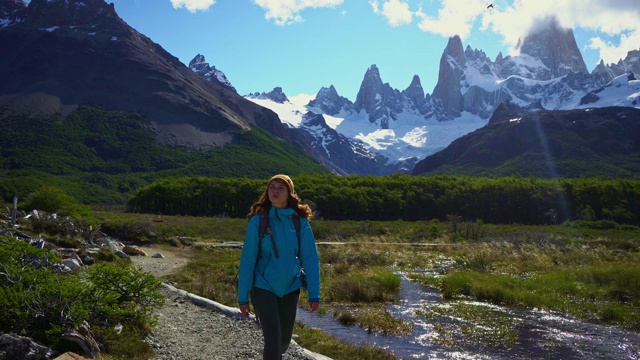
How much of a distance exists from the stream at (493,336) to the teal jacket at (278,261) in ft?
21.8

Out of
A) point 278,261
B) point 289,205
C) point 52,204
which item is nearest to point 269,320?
point 278,261

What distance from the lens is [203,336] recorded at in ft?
37.2

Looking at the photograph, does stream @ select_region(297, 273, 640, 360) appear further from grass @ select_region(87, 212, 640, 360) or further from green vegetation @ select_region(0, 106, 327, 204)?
green vegetation @ select_region(0, 106, 327, 204)

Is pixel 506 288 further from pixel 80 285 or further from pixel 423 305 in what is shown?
pixel 80 285

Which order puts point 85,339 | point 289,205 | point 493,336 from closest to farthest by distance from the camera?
point 289,205 → point 85,339 → point 493,336

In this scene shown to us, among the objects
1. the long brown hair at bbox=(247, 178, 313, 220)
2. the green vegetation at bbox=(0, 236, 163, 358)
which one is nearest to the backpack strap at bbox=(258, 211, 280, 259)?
the long brown hair at bbox=(247, 178, 313, 220)

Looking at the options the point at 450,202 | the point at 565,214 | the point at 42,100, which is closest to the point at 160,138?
the point at 42,100

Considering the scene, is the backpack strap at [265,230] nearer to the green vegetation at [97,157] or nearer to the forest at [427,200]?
the forest at [427,200]

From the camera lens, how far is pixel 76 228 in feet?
95.5

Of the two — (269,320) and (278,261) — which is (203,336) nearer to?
(269,320)

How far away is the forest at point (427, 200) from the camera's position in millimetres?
90250

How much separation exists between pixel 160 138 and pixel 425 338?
189m

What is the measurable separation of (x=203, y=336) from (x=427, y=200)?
88.3 meters

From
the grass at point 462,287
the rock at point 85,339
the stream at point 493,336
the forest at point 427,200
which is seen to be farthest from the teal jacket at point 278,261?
the forest at point 427,200
